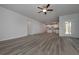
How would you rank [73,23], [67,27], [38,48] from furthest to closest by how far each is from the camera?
[67,27] < [73,23] < [38,48]

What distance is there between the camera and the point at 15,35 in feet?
Answer: 27.3

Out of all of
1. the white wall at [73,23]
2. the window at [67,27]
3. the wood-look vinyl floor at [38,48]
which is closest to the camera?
the wood-look vinyl floor at [38,48]

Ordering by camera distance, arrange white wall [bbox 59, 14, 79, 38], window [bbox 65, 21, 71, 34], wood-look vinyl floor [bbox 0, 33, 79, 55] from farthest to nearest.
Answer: window [bbox 65, 21, 71, 34] < white wall [bbox 59, 14, 79, 38] < wood-look vinyl floor [bbox 0, 33, 79, 55]

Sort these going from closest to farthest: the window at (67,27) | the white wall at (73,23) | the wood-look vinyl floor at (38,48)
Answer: the wood-look vinyl floor at (38,48) < the white wall at (73,23) < the window at (67,27)

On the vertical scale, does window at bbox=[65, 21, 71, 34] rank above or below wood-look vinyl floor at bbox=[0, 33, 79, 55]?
above

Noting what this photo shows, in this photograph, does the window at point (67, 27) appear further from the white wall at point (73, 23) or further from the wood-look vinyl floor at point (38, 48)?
the wood-look vinyl floor at point (38, 48)

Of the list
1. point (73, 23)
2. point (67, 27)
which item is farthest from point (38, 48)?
point (67, 27)

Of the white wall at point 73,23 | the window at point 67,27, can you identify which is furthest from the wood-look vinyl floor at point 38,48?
the window at point 67,27

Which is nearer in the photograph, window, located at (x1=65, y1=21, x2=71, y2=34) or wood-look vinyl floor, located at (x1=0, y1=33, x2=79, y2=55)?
wood-look vinyl floor, located at (x1=0, y1=33, x2=79, y2=55)

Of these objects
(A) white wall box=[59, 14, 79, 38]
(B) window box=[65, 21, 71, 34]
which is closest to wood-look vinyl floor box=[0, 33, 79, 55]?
(A) white wall box=[59, 14, 79, 38]

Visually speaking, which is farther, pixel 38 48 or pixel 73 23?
pixel 73 23

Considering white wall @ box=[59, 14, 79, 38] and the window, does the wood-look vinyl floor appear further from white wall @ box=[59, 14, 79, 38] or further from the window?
the window

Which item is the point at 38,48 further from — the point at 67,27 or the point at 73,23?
the point at 67,27
